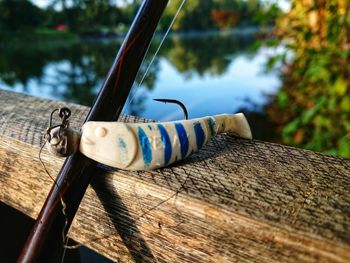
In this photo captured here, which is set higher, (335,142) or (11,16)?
(11,16)

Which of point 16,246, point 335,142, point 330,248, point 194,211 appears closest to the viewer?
point 330,248

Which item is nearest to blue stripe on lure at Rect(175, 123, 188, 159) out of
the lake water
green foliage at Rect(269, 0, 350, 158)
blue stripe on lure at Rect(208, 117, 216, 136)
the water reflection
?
blue stripe on lure at Rect(208, 117, 216, 136)

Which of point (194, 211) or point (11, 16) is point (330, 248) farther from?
point (11, 16)

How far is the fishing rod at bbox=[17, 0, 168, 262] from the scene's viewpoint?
0.54 m

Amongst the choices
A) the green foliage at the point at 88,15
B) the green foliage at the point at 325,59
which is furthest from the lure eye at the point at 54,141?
the green foliage at the point at 88,15

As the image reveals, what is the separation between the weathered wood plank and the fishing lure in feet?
0.13

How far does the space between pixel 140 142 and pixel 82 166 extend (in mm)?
121

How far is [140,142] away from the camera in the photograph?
57cm

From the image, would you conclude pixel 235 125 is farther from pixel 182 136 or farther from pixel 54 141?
pixel 54 141

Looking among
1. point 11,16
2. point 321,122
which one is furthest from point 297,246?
point 11,16

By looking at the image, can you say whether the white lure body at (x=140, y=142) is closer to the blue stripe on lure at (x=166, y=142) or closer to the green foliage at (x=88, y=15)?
the blue stripe on lure at (x=166, y=142)

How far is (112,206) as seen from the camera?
2.05ft

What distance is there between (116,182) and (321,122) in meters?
2.17

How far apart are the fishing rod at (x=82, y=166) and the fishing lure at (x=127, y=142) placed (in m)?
0.04
